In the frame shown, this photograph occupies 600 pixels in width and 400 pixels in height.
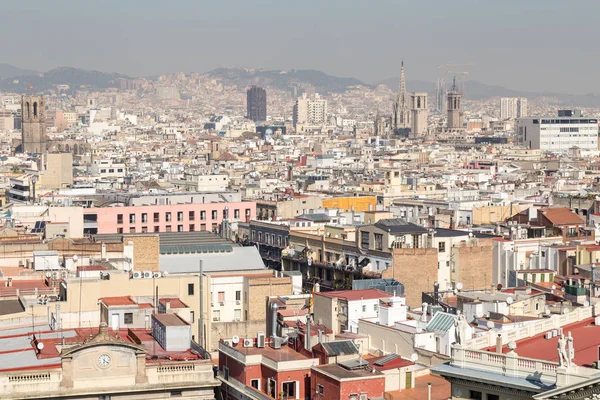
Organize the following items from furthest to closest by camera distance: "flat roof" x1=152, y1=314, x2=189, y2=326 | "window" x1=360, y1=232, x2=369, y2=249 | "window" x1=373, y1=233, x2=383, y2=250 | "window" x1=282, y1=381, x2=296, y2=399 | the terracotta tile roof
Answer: the terracotta tile roof < "window" x1=360, y1=232, x2=369, y2=249 < "window" x1=373, y1=233, x2=383, y2=250 < "flat roof" x1=152, y1=314, x2=189, y2=326 < "window" x1=282, y1=381, x2=296, y2=399

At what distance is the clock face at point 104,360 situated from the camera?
→ 87.3 ft

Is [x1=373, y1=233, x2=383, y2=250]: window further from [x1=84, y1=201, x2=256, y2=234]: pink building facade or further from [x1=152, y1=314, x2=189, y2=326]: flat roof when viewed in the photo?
[x1=84, y1=201, x2=256, y2=234]: pink building facade

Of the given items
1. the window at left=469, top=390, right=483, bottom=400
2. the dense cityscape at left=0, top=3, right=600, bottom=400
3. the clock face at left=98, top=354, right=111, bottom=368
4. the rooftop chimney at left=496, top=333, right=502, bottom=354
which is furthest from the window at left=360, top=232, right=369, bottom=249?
the window at left=469, top=390, right=483, bottom=400

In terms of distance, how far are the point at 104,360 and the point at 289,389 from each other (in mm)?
4093

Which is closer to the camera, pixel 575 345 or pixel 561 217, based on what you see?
pixel 575 345

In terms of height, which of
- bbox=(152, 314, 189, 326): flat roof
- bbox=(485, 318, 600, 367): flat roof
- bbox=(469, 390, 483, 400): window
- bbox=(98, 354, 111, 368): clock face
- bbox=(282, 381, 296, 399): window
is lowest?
bbox=(282, 381, 296, 399): window

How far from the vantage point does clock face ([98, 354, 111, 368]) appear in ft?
87.3

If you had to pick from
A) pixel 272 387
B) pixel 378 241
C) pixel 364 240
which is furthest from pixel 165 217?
pixel 272 387

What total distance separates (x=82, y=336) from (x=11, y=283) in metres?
9.61

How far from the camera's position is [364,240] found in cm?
5278

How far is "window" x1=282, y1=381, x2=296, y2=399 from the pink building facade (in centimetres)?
4309

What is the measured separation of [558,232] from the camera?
58.9 meters

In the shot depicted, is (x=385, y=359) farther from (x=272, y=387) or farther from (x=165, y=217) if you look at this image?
(x=165, y=217)

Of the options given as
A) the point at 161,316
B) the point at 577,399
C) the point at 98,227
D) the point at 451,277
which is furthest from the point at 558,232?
the point at 577,399
